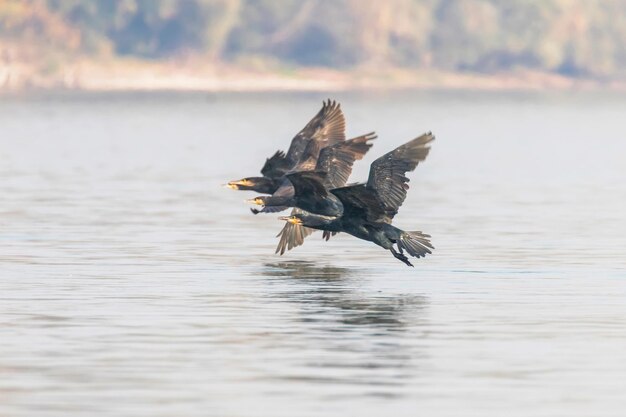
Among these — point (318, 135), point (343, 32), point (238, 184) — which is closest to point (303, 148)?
point (318, 135)

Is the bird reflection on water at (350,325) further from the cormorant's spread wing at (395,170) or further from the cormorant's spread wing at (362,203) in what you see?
the cormorant's spread wing at (395,170)

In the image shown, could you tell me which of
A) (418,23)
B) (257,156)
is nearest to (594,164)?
(257,156)

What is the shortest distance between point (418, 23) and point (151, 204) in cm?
13238

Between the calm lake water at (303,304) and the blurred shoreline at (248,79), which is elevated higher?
the blurred shoreline at (248,79)

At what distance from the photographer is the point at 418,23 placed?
165500 millimetres

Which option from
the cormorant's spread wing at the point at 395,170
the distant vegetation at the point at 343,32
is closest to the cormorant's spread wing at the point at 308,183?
the cormorant's spread wing at the point at 395,170

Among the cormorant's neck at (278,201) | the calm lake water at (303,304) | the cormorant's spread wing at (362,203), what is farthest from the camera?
the cormorant's neck at (278,201)

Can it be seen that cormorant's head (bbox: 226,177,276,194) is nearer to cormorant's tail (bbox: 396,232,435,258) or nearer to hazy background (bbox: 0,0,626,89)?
cormorant's tail (bbox: 396,232,435,258)

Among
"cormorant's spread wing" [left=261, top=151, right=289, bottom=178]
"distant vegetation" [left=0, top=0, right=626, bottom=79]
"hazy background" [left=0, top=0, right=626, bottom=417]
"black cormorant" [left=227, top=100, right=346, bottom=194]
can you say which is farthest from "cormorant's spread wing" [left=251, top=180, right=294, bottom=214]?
"distant vegetation" [left=0, top=0, right=626, bottom=79]

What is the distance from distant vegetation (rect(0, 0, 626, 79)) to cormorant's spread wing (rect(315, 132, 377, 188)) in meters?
133

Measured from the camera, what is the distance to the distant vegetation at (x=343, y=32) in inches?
6304

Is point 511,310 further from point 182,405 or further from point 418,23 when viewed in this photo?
point 418,23

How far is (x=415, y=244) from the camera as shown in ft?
71.1

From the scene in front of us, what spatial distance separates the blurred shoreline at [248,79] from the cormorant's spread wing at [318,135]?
126m
